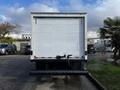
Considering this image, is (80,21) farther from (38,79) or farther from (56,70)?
(38,79)

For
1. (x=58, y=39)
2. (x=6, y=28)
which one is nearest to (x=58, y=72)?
(x=58, y=39)

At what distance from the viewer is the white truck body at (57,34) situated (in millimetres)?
17094

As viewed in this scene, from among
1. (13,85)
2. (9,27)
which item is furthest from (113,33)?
(9,27)

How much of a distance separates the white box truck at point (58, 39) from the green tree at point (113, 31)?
47.1 ft

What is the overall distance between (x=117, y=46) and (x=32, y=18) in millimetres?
16611

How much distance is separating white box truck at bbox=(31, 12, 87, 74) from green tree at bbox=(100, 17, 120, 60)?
14349mm

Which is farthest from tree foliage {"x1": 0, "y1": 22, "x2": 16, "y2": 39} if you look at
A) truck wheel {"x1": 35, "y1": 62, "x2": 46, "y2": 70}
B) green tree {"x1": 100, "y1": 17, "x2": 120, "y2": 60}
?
truck wheel {"x1": 35, "y1": 62, "x2": 46, "y2": 70}

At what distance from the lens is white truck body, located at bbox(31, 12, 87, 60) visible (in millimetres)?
17094

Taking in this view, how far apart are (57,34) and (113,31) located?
16.7 meters

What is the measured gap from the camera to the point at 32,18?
1698 cm

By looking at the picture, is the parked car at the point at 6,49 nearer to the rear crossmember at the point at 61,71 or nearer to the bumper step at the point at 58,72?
the rear crossmember at the point at 61,71

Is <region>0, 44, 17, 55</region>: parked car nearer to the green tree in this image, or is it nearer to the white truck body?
the green tree

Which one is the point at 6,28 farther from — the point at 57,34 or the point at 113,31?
the point at 57,34

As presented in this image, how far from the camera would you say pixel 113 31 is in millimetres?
33094
